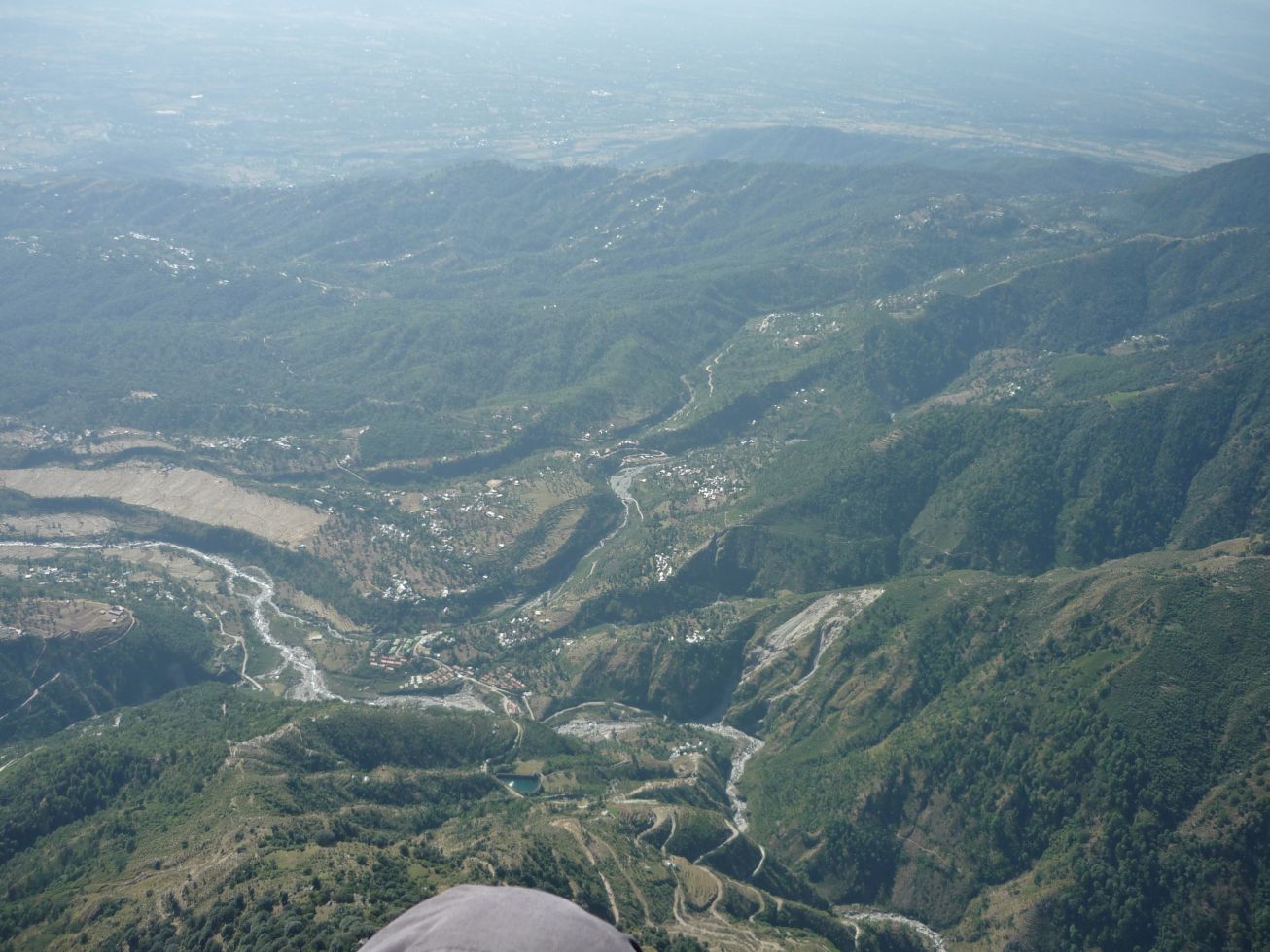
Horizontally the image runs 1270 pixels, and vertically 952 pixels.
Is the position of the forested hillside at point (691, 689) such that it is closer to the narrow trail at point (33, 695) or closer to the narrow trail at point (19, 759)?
the narrow trail at point (33, 695)

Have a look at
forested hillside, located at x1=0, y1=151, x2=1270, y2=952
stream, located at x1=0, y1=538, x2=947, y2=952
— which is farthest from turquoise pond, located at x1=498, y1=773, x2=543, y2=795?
stream, located at x1=0, y1=538, x2=947, y2=952

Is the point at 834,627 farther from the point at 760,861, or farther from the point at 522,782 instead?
the point at 522,782

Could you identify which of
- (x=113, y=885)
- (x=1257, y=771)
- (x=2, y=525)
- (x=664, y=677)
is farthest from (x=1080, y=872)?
(x=2, y=525)

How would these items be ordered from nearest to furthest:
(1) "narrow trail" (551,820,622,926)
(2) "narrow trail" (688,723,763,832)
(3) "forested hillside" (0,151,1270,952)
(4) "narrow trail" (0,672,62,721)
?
(1) "narrow trail" (551,820,622,926) < (3) "forested hillside" (0,151,1270,952) < (2) "narrow trail" (688,723,763,832) < (4) "narrow trail" (0,672,62,721)

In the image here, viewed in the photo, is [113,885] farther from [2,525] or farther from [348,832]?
[2,525]

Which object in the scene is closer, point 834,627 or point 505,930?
point 505,930

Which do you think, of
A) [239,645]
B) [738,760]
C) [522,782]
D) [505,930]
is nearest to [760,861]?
[738,760]

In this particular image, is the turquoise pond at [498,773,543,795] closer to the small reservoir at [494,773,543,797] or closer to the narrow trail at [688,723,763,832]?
the small reservoir at [494,773,543,797]

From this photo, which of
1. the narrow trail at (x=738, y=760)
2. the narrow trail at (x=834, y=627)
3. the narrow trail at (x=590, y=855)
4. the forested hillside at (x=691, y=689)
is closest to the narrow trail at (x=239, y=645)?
the forested hillside at (x=691, y=689)
